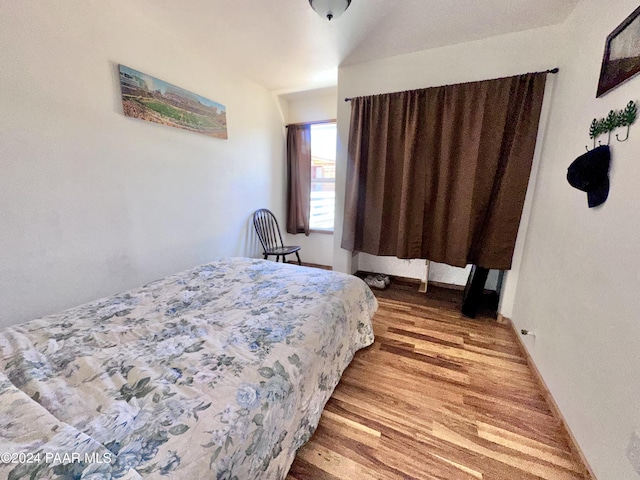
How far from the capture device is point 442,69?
2275 mm

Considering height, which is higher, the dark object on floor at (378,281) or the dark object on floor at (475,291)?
the dark object on floor at (475,291)

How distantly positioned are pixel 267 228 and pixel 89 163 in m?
2.00

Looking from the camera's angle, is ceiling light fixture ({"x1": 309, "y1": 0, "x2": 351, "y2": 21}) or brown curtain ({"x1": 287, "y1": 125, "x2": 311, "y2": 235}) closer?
ceiling light fixture ({"x1": 309, "y1": 0, "x2": 351, "y2": 21})

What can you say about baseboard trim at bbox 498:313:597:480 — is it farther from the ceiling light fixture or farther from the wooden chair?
the ceiling light fixture

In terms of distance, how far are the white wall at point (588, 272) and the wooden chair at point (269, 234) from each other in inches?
95.4

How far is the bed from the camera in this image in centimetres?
59

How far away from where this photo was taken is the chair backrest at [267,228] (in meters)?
3.30

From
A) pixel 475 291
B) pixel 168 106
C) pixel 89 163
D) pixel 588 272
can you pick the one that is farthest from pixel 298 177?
pixel 588 272

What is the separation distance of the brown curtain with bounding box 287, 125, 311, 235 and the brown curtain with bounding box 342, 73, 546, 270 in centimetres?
110

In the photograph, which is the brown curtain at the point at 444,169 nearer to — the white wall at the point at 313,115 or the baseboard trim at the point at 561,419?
the baseboard trim at the point at 561,419

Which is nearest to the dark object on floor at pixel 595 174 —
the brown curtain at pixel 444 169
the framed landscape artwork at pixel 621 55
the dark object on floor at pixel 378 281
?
the framed landscape artwork at pixel 621 55

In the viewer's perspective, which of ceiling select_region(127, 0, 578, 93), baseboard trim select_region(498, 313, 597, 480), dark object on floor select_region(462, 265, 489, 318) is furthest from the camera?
dark object on floor select_region(462, 265, 489, 318)

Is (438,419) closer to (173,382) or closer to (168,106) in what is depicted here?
(173,382)

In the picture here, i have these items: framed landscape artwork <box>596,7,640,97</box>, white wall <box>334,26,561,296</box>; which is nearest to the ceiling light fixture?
white wall <box>334,26,561,296</box>
